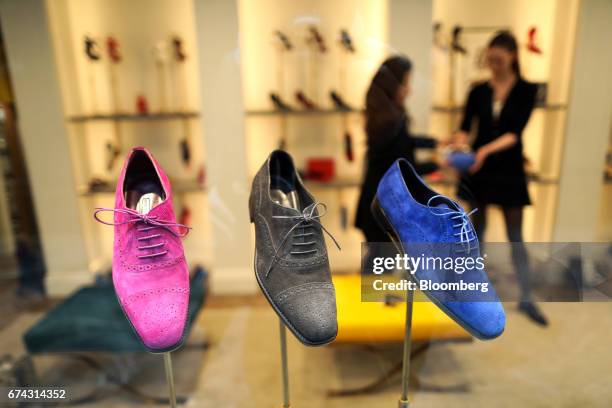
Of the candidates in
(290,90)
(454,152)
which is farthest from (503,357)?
(290,90)

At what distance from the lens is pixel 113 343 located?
135 centimetres

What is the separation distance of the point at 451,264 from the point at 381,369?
2.27ft

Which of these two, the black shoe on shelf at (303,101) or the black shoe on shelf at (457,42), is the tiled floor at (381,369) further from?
the black shoe on shelf at (457,42)

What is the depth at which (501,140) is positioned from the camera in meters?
1.43

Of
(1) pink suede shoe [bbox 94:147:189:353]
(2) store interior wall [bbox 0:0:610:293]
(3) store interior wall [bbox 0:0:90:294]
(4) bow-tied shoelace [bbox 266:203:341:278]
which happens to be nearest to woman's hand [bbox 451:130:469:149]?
(2) store interior wall [bbox 0:0:610:293]

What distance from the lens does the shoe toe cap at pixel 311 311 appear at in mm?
608

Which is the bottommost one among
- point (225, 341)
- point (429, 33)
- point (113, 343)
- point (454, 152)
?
point (225, 341)

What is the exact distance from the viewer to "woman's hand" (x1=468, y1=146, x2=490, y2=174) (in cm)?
143

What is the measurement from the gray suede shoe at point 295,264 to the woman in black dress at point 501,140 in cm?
86

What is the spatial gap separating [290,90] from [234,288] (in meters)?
1.15

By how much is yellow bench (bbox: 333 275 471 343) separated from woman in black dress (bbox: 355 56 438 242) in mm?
225

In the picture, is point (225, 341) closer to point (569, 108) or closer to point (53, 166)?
point (53, 166)

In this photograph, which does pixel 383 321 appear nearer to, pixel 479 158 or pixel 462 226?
pixel 462 226

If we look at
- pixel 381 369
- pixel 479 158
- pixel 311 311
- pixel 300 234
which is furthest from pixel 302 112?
pixel 311 311
